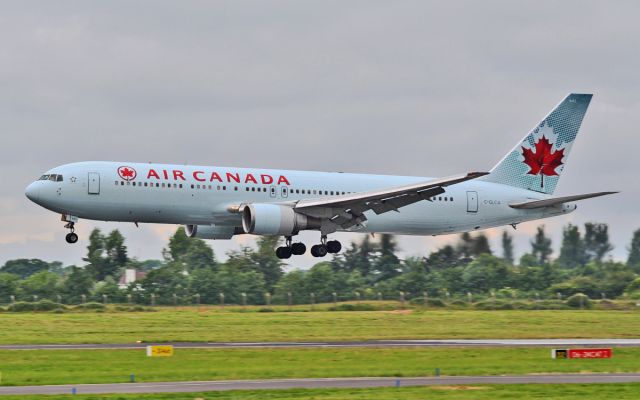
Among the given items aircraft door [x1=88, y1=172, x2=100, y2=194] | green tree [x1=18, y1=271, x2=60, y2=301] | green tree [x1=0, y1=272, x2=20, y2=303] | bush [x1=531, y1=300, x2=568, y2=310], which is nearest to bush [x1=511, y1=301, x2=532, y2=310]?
bush [x1=531, y1=300, x2=568, y2=310]

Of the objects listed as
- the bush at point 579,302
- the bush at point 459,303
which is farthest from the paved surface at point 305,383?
the bush at point 579,302

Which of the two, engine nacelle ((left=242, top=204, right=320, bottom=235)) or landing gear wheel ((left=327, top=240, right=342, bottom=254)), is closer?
engine nacelle ((left=242, top=204, right=320, bottom=235))

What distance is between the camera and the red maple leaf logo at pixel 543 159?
229ft

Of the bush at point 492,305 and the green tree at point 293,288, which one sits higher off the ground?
the green tree at point 293,288

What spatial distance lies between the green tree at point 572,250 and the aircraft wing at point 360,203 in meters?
55.6

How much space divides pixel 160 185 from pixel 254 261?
1674 inches

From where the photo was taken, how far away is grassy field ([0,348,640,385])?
3769cm

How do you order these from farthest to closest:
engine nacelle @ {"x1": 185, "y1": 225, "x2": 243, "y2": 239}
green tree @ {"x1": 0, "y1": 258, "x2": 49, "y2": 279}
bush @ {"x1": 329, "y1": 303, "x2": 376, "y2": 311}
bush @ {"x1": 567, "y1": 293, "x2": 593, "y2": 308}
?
green tree @ {"x1": 0, "y1": 258, "x2": 49, "y2": 279}
bush @ {"x1": 567, "y1": 293, "x2": 593, "y2": 308}
bush @ {"x1": 329, "y1": 303, "x2": 376, "y2": 311}
engine nacelle @ {"x1": 185, "y1": 225, "x2": 243, "y2": 239}

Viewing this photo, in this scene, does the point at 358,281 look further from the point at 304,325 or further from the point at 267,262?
the point at 304,325

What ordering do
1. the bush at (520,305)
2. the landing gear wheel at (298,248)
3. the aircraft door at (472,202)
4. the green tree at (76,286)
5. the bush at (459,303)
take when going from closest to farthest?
the landing gear wheel at (298,248)
the aircraft door at (472,202)
the bush at (520,305)
the bush at (459,303)
the green tree at (76,286)

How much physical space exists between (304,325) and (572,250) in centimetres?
6130

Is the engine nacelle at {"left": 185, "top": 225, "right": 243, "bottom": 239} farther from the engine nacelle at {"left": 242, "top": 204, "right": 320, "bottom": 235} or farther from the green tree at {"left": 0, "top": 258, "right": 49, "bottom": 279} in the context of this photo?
the green tree at {"left": 0, "top": 258, "right": 49, "bottom": 279}

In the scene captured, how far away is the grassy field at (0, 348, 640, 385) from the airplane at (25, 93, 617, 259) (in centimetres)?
1105

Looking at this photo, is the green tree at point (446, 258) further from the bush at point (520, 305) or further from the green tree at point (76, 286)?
the green tree at point (76, 286)
